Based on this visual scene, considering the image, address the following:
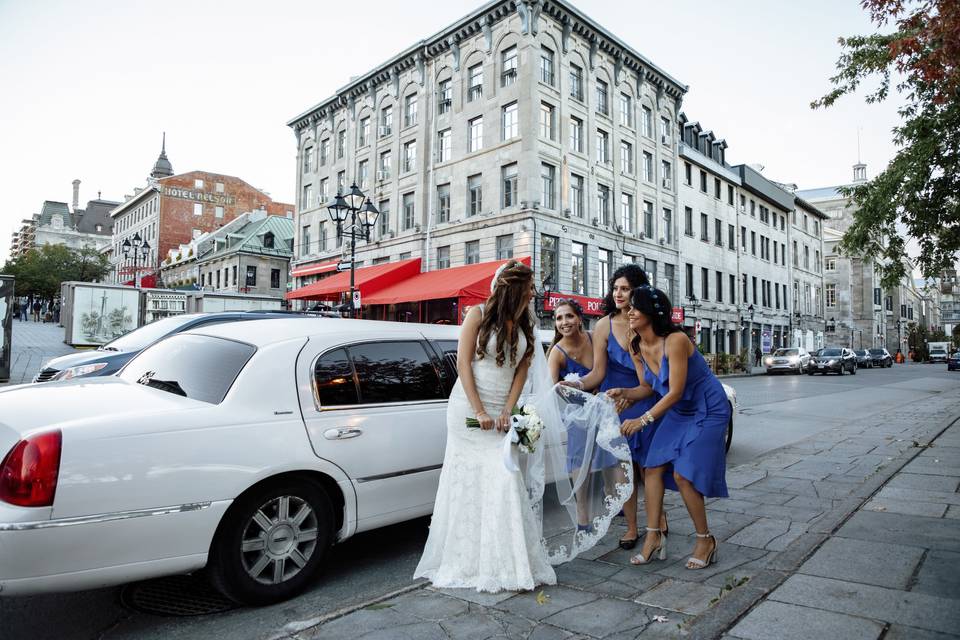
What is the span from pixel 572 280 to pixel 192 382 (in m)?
25.9

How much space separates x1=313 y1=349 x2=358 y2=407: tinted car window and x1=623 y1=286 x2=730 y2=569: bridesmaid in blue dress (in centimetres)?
175

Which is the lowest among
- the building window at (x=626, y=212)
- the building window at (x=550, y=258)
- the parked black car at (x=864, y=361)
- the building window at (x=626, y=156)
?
the parked black car at (x=864, y=361)

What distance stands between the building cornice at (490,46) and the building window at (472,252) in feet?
29.3

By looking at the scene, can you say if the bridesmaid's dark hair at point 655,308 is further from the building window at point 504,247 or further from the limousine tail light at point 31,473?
the building window at point 504,247

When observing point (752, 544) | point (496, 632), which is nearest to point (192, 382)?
point (496, 632)

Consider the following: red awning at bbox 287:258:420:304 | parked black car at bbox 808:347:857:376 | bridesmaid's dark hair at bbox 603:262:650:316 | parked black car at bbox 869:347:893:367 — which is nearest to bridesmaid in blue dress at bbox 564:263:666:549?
bridesmaid's dark hair at bbox 603:262:650:316

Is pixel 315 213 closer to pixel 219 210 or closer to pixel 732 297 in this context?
pixel 732 297

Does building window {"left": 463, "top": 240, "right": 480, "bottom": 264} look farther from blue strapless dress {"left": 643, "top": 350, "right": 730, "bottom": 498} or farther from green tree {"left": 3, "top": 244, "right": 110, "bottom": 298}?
green tree {"left": 3, "top": 244, "right": 110, "bottom": 298}

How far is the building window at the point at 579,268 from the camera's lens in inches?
1134

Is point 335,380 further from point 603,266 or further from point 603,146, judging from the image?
point 603,146

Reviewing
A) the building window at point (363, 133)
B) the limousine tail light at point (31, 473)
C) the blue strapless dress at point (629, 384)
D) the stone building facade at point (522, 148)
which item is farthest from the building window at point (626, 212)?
the limousine tail light at point (31, 473)

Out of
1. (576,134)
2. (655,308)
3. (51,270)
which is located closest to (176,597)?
(655,308)

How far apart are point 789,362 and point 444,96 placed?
74.6 feet

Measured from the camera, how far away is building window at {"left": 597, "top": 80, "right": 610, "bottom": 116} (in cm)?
3106
